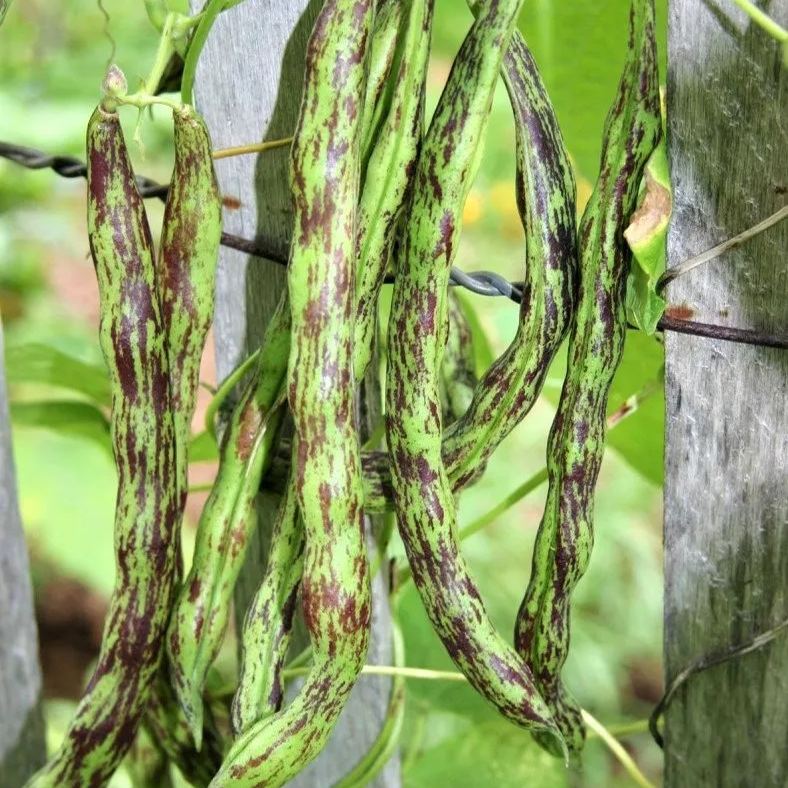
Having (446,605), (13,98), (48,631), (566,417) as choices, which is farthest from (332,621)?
(13,98)

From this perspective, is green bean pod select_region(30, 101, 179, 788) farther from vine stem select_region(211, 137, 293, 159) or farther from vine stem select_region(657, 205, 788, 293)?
vine stem select_region(657, 205, 788, 293)

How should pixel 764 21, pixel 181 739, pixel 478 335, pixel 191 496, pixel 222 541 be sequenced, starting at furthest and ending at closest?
pixel 191 496 → pixel 478 335 → pixel 181 739 → pixel 222 541 → pixel 764 21

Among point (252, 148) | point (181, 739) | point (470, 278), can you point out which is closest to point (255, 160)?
point (252, 148)

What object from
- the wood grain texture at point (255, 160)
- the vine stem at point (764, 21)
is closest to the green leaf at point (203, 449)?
the wood grain texture at point (255, 160)

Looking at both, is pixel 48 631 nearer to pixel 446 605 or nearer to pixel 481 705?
pixel 481 705

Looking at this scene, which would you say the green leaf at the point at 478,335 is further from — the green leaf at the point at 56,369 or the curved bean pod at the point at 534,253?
the green leaf at the point at 56,369

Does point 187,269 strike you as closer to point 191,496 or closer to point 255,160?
point 255,160
